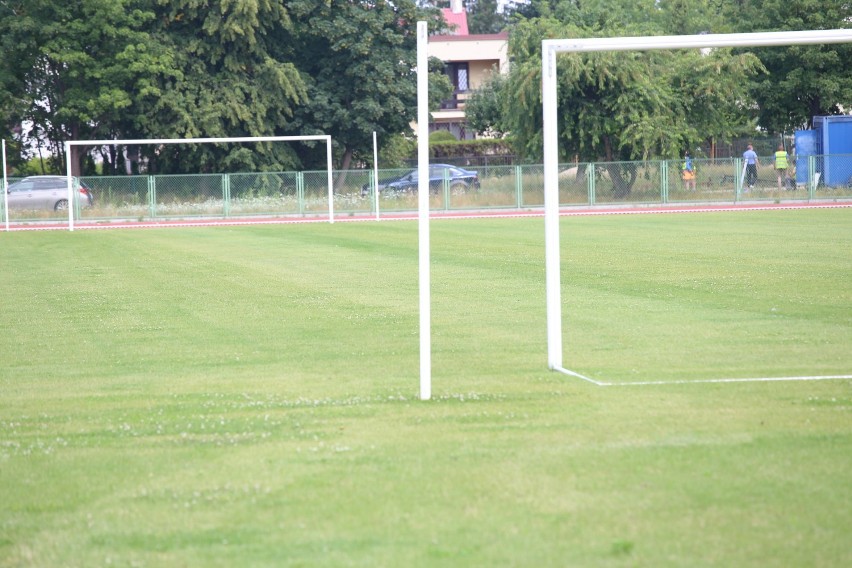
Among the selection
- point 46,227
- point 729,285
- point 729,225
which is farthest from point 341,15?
point 729,285

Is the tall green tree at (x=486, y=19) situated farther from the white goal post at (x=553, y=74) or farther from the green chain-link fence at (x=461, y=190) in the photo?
the white goal post at (x=553, y=74)

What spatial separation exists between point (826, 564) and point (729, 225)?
2572cm

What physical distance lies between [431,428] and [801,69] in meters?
48.3

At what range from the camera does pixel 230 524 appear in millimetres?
5148

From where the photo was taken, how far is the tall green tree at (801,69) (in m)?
49.1

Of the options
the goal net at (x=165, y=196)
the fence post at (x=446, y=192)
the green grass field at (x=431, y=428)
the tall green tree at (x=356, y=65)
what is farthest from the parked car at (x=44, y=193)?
the green grass field at (x=431, y=428)

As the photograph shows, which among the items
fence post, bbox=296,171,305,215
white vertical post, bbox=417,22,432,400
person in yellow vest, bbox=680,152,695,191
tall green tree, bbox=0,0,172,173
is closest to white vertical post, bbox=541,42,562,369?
white vertical post, bbox=417,22,432,400

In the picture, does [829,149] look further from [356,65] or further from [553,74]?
[553,74]

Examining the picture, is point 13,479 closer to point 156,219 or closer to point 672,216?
point 672,216

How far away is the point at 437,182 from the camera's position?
146 feet

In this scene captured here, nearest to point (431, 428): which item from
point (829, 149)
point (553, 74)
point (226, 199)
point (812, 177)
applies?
point (553, 74)

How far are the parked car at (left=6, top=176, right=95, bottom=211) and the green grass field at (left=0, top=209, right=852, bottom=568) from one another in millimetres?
26101

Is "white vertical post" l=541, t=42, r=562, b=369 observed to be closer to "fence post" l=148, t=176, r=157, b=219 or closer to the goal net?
the goal net

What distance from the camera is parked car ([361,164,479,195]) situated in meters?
43.8
